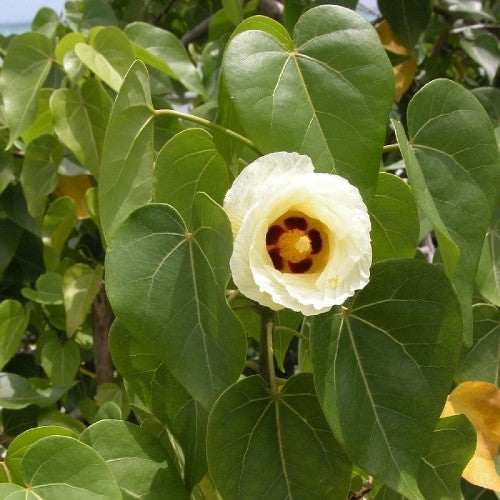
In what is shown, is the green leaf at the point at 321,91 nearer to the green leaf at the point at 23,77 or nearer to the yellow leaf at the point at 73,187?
the green leaf at the point at 23,77

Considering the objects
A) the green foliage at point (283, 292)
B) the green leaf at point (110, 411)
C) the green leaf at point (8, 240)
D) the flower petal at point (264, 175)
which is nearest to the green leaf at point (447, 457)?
the green foliage at point (283, 292)

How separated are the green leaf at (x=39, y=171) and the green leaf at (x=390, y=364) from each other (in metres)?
0.65

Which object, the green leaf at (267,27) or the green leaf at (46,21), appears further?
the green leaf at (46,21)

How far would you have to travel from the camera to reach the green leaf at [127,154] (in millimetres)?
625

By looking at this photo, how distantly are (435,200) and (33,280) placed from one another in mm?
896

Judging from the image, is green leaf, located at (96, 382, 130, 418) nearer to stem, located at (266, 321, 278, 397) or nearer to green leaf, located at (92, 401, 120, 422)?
green leaf, located at (92, 401, 120, 422)

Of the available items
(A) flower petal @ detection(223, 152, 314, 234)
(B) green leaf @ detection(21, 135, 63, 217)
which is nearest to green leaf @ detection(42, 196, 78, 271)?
(B) green leaf @ detection(21, 135, 63, 217)

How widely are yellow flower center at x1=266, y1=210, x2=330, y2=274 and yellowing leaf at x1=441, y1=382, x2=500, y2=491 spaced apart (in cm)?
24

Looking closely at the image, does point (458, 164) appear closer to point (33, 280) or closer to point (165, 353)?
point (165, 353)

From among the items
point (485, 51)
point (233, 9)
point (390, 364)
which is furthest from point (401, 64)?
point (390, 364)

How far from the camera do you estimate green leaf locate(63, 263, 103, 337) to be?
1.07 meters

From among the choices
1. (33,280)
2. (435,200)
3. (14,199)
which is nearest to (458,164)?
Result: (435,200)

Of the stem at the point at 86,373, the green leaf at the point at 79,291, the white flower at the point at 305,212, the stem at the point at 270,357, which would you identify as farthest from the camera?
the stem at the point at 86,373

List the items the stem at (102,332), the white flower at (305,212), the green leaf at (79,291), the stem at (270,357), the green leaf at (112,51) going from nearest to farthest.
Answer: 1. the white flower at (305,212)
2. the stem at (270,357)
3. the green leaf at (112,51)
4. the green leaf at (79,291)
5. the stem at (102,332)
